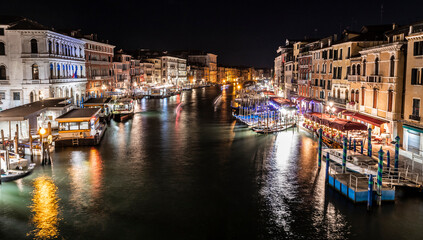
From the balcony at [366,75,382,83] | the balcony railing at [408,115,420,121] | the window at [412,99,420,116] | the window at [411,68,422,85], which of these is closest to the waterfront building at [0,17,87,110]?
the balcony at [366,75,382,83]

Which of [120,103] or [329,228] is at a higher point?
[120,103]

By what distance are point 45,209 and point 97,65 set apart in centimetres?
5269

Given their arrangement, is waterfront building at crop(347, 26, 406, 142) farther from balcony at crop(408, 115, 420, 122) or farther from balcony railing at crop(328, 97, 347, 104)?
balcony railing at crop(328, 97, 347, 104)

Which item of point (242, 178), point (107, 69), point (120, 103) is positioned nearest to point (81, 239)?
point (242, 178)

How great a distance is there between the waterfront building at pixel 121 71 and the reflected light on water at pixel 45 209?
5837cm

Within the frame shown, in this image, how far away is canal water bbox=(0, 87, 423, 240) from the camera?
1510 cm

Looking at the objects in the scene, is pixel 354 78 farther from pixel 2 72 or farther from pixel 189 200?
pixel 2 72

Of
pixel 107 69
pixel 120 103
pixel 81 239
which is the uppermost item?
pixel 107 69

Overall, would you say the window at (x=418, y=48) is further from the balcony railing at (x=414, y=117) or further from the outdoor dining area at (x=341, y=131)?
the outdoor dining area at (x=341, y=131)

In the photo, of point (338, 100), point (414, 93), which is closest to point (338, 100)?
point (338, 100)

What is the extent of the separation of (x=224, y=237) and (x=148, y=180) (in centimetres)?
823

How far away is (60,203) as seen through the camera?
1783 centimetres

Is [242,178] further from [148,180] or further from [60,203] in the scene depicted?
[60,203]

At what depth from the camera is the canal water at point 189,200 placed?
49.5 ft
